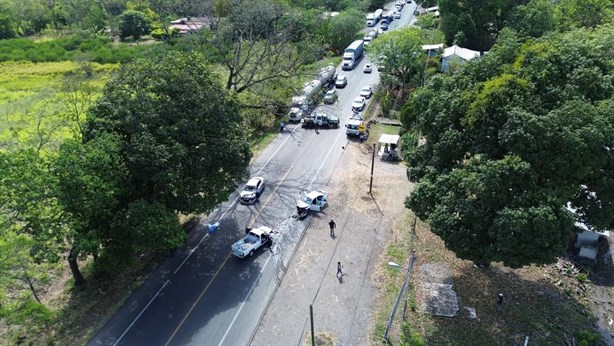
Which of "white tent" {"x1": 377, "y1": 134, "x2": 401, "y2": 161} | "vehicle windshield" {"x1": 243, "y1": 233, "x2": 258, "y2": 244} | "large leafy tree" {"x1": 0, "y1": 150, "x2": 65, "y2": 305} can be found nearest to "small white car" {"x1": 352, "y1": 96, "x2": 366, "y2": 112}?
"white tent" {"x1": 377, "y1": 134, "x2": 401, "y2": 161}

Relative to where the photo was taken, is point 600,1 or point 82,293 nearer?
point 82,293

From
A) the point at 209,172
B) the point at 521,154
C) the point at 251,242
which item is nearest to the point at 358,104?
the point at 251,242

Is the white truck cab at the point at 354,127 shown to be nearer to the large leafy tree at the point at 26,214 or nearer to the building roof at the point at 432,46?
the building roof at the point at 432,46

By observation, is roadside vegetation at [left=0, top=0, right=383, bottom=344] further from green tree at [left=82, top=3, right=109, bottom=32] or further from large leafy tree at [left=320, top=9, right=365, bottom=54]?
green tree at [left=82, top=3, right=109, bottom=32]

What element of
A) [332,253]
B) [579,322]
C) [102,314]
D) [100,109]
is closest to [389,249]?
[332,253]

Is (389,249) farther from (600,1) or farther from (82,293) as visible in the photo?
(600,1)
